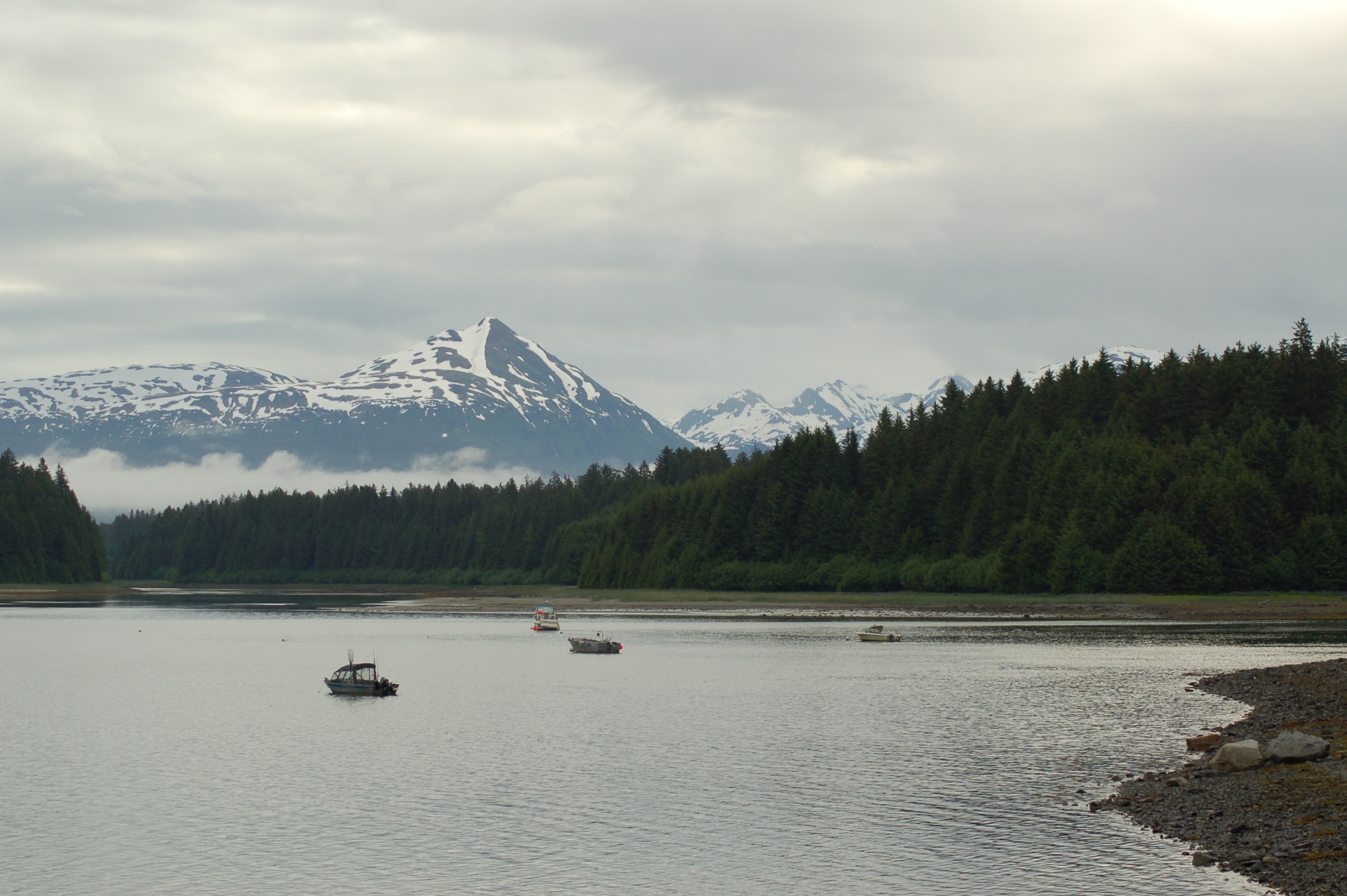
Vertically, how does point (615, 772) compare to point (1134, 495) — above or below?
below

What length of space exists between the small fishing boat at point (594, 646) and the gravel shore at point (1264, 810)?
63.5 m

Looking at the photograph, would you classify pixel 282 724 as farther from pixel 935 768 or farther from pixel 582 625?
pixel 582 625

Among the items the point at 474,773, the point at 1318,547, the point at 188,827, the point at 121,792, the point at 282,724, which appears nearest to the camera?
the point at 188,827

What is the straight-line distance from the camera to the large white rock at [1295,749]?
40.8 m

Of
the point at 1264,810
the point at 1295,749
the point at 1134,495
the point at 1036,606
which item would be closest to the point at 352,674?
the point at 1295,749

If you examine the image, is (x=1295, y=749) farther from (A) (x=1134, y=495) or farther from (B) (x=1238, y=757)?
(A) (x=1134, y=495)

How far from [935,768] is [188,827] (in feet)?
83.4

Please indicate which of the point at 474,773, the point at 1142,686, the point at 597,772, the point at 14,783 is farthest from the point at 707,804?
the point at 1142,686

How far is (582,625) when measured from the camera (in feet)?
522

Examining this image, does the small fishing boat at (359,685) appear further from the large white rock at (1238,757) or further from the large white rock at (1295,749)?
the large white rock at (1295,749)

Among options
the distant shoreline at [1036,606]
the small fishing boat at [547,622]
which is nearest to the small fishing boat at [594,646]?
the small fishing boat at [547,622]

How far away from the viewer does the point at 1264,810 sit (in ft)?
116

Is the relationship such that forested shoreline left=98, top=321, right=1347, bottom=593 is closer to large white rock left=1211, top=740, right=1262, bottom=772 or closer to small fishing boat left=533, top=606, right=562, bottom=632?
small fishing boat left=533, top=606, right=562, bottom=632

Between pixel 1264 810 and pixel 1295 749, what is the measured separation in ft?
21.6
